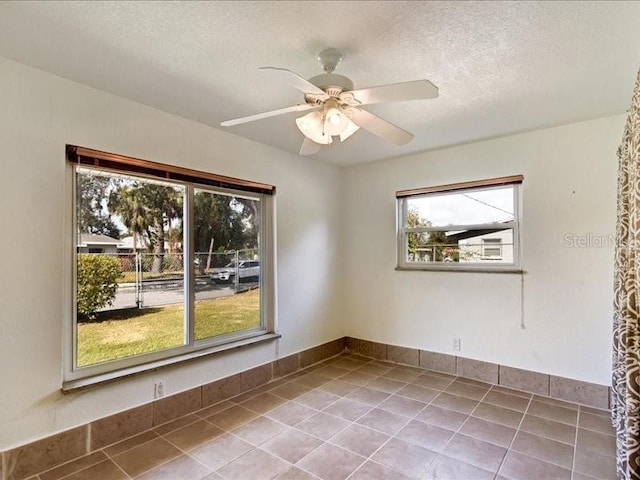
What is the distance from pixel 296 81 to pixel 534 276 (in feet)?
8.97

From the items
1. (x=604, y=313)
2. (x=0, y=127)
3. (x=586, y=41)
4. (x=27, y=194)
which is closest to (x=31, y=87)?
(x=0, y=127)

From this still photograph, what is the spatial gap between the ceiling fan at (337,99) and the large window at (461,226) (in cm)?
176

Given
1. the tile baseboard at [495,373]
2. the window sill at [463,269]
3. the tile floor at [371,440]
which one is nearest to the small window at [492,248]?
the window sill at [463,269]

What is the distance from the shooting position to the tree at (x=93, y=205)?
7.35 feet

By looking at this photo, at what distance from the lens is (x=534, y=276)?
305 cm

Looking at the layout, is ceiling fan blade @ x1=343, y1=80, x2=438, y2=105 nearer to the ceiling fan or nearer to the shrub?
the ceiling fan

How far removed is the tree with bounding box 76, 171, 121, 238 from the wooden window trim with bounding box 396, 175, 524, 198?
2810 mm

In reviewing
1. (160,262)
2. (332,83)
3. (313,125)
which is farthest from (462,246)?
(160,262)

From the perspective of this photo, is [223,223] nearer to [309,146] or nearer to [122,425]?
[309,146]

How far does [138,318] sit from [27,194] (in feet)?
3.48

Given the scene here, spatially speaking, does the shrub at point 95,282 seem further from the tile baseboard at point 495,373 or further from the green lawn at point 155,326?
the tile baseboard at point 495,373

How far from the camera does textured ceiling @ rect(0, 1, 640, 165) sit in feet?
4.98

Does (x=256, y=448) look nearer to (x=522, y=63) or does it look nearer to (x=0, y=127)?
(x=0, y=127)

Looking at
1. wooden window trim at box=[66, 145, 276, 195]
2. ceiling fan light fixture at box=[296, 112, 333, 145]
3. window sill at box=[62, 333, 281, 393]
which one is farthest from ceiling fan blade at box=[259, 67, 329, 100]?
window sill at box=[62, 333, 281, 393]
